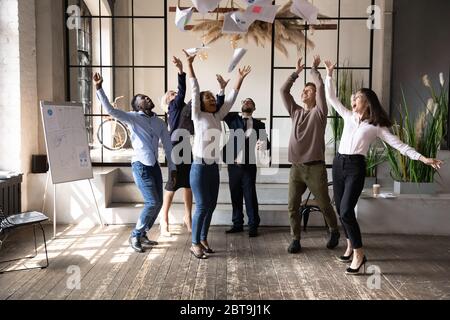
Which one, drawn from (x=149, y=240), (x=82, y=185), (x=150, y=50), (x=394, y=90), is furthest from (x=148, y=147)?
(x=150, y=50)

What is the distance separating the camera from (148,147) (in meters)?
4.54

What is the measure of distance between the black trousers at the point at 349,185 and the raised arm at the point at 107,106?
1893 millimetres

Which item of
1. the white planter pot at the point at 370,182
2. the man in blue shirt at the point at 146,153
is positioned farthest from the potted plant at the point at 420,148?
the man in blue shirt at the point at 146,153

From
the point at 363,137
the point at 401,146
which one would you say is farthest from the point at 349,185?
the point at 401,146

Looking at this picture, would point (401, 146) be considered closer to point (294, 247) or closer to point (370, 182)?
point (294, 247)

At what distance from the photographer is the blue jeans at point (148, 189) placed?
14.9ft

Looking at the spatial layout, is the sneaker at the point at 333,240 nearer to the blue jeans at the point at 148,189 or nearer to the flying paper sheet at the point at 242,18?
the blue jeans at the point at 148,189

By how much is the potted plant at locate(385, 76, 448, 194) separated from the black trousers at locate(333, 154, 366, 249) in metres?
1.96

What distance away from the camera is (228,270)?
410cm

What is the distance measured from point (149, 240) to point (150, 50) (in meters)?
7.78

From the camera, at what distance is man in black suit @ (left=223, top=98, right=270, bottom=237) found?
519 cm

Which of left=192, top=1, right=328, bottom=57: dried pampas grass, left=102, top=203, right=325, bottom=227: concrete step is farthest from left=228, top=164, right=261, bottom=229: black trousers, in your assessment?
left=192, top=1, right=328, bottom=57: dried pampas grass

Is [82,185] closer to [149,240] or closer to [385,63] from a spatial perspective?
[149,240]

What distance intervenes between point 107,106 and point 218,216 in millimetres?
2111
